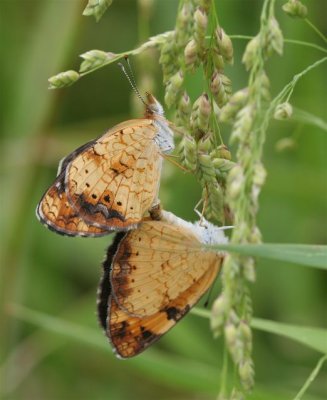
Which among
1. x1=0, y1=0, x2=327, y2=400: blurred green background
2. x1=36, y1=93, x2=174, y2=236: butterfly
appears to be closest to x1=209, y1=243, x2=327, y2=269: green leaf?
x1=36, y1=93, x2=174, y2=236: butterfly

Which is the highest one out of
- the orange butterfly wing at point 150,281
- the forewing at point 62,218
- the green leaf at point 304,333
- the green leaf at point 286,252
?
the green leaf at point 286,252

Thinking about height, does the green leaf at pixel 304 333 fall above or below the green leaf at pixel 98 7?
below

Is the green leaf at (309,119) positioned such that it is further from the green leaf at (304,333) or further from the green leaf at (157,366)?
the green leaf at (157,366)

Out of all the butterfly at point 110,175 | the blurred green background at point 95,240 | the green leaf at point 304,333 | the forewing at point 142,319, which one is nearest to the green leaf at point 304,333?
the green leaf at point 304,333

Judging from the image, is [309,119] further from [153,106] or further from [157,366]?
[157,366]

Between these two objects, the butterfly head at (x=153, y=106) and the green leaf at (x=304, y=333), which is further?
the butterfly head at (x=153, y=106)

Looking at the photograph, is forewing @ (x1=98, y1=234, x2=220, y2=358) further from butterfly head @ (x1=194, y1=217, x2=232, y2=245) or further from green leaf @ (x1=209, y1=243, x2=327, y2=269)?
green leaf @ (x1=209, y1=243, x2=327, y2=269)
